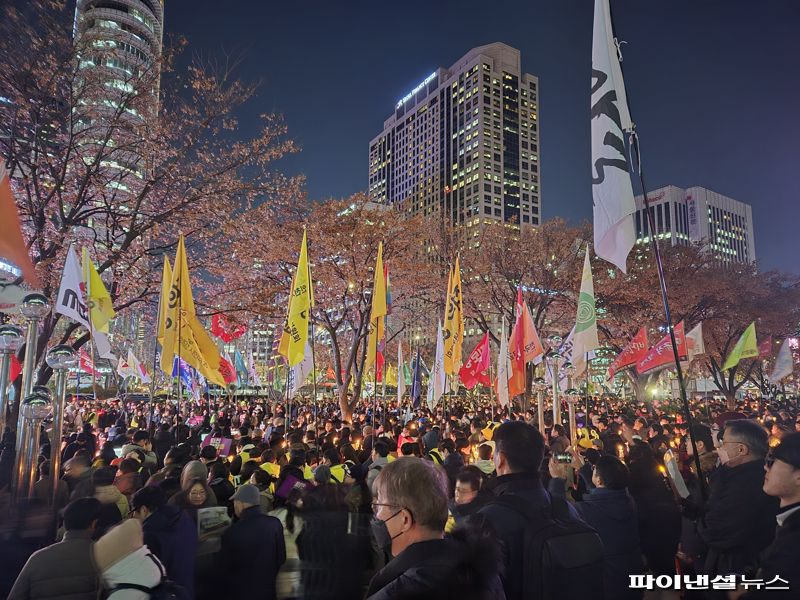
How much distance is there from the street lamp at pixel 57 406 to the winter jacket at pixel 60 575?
156 inches

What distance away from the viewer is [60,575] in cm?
348

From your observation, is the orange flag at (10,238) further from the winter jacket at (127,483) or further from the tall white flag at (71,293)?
the tall white flag at (71,293)

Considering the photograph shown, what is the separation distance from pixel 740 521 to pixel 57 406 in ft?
27.1

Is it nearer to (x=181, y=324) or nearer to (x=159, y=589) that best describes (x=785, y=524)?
(x=159, y=589)

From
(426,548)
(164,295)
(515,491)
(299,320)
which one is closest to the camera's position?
(426,548)

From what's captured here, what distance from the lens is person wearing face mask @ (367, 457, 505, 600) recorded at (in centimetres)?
210

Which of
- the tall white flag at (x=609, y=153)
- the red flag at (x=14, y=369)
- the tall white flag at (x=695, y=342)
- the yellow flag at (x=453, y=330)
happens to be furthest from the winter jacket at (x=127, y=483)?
the tall white flag at (x=695, y=342)

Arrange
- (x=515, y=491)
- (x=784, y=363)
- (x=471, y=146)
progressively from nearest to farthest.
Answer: (x=515, y=491) < (x=784, y=363) < (x=471, y=146)

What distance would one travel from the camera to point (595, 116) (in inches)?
248

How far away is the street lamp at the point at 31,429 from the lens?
21.9ft

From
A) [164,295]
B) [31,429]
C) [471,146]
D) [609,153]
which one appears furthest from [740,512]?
[471,146]

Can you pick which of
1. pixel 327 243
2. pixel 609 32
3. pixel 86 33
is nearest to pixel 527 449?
pixel 609 32

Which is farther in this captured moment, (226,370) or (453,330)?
(226,370)

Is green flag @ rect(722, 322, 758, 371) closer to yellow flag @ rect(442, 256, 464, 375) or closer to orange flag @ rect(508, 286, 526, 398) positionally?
orange flag @ rect(508, 286, 526, 398)
